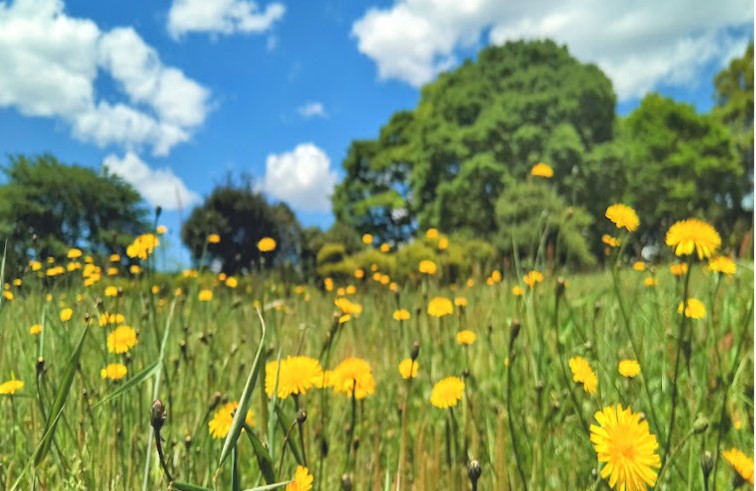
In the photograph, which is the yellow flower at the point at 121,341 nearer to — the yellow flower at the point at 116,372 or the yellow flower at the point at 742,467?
the yellow flower at the point at 116,372

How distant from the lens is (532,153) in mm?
20234

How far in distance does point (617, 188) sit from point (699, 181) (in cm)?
755

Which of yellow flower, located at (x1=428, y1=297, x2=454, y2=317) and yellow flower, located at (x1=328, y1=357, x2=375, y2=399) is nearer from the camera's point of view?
yellow flower, located at (x1=328, y1=357, x2=375, y2=399)

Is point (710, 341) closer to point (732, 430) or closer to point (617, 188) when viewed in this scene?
point (732, 430)

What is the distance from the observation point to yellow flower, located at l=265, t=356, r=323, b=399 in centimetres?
113

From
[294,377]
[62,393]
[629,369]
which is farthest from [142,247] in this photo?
[629,369]

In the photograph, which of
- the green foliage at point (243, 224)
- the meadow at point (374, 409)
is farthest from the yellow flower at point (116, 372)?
the green foliage at point (243, 224)

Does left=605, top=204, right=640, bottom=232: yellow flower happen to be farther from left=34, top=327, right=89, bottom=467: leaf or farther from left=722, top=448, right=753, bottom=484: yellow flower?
left=34, top=327, right=89, bottom=467: leaf

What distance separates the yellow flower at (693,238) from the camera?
1.05m

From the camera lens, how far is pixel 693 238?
1.06 m

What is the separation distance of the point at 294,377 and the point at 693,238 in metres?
0.79

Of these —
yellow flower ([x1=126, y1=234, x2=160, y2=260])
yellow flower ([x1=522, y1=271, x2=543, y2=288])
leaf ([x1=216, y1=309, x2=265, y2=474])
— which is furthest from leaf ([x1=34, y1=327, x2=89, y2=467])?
yellow flower ([x1=522, y1=271, x2=543, y2=288])

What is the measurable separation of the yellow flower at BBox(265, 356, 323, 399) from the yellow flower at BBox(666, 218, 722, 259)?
721 mm

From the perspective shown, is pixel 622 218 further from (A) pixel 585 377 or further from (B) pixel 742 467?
(B) pixel 742 467
